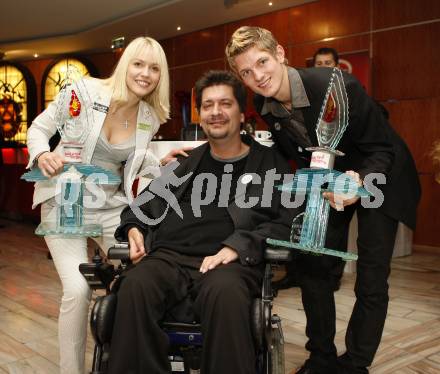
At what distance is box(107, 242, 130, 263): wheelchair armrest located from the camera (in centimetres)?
177

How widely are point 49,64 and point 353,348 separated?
9.04m

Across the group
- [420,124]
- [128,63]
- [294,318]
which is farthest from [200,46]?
[128,63]

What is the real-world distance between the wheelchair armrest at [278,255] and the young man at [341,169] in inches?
11.8

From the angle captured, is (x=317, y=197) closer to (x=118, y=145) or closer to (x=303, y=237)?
(x=303, y=237)

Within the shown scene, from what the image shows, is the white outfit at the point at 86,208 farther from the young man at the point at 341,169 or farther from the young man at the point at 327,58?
the young man at the point at 327,58

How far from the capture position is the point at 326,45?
19.2 feet

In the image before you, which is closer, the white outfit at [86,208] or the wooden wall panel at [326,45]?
the white outfit at [86,208]

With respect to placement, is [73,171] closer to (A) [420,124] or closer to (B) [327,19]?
(A) [420,124]

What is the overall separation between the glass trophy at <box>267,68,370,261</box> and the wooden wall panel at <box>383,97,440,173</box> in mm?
3624

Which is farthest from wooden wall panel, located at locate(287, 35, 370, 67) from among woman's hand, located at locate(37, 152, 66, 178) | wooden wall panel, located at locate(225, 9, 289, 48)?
woman's hand, located at locate(37, 152, 66, 178)

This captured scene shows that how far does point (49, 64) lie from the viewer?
376 inches

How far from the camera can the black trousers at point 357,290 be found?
1.89 m

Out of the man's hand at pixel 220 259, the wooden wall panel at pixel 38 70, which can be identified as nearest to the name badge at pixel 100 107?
the man's hand at pixel 220 259

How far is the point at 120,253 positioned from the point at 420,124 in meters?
4.19
